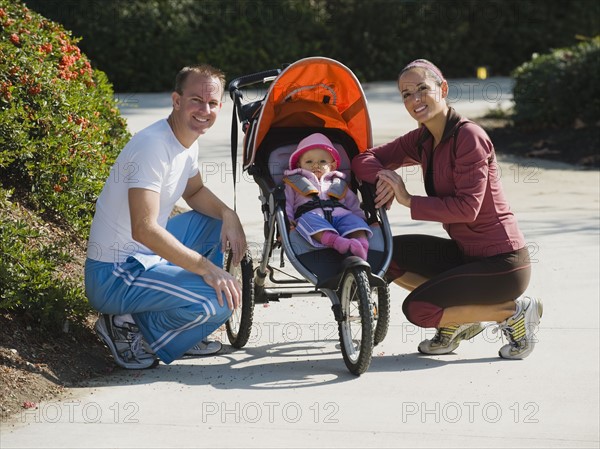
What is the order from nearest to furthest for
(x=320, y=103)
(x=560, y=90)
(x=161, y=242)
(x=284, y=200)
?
(x=161, y=242), (x=284, y=200), (x=320, y=103), (x=560, y=90)

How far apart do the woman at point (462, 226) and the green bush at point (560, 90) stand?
25.3 feet

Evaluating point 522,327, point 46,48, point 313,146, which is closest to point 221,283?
point 313,146

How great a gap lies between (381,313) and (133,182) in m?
1.45

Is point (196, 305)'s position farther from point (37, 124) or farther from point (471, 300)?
point (37, 124)

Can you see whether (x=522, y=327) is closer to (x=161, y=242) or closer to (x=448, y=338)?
(x=448, y=338)

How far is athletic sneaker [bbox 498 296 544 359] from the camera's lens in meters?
5.46

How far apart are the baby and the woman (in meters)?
0.19

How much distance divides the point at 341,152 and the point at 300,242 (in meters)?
0.86

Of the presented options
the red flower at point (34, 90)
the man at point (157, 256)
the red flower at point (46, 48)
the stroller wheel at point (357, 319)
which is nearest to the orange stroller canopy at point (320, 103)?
the man at point (157, 256)

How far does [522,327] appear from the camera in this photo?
5.48m

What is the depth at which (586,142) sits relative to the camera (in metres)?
12.1

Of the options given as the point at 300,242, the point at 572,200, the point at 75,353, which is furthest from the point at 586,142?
the point at 75,353

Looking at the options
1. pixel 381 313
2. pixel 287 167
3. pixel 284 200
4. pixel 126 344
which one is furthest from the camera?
pixel 287 167

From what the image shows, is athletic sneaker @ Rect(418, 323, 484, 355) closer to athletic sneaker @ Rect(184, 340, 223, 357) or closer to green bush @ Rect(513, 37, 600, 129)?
athletic sneaker @ Rect(184, 340, 223, 357)
